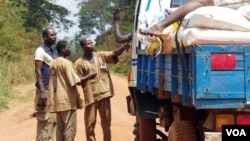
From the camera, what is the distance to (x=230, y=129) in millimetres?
3924

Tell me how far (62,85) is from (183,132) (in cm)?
266

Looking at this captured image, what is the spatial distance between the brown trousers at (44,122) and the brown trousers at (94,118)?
46 centimetres

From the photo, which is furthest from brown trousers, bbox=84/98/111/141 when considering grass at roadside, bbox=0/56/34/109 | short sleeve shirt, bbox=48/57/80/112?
grass at roadside, bbox=0/56/34/109

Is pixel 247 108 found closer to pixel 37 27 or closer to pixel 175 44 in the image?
pixel 175 44

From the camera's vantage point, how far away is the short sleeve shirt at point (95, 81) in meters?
7.42

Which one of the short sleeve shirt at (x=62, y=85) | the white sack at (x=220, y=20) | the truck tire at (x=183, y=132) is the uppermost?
the white sack at (x=220, y=20)

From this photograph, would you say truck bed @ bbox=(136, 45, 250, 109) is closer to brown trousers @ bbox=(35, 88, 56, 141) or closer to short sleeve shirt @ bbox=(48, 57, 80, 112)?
short sleeve shirt @ bbox=(48, 57, 80, 112)

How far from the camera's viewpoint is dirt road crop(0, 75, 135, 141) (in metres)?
9.45

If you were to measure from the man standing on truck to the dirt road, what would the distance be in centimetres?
146

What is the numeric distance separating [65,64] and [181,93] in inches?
111

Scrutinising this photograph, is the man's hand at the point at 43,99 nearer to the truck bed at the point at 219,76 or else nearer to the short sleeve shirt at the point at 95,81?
the short sleeve shirt at the point at 95,81

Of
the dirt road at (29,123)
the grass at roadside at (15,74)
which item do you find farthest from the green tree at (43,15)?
the dirt road at (29,123)

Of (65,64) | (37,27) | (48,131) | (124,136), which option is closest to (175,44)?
(65,64)

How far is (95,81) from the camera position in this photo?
294 inches
